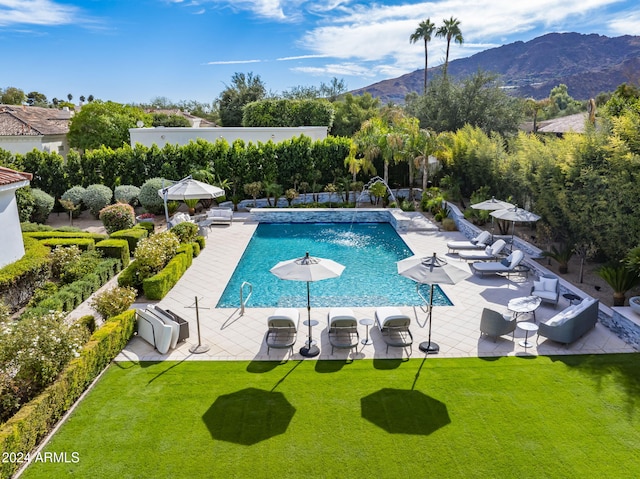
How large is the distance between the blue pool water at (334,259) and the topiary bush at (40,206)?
37.0 feet

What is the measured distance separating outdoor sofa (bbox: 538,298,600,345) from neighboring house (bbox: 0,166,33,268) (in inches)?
596

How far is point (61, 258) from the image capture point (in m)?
14.2

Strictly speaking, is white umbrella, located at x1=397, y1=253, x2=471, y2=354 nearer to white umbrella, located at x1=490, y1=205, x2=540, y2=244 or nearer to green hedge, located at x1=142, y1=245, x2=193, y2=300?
white umbrella, located at x1=490, y1=205, x2=540, y2=244

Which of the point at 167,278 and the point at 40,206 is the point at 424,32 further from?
the point at 167,278

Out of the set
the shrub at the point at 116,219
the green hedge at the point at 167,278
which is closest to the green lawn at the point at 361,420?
the green hedge at the point at 167,278

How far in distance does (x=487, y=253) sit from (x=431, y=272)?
7770 millimetres

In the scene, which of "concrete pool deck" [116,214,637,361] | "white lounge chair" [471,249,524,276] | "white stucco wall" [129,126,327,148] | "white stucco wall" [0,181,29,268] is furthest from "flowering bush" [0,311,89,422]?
"white stucco wall" [129,126,327,148]

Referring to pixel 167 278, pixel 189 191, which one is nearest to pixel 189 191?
pixel 189 191

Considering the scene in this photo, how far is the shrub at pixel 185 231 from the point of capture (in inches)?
707

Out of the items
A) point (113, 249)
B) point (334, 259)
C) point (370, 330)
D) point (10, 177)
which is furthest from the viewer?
point (334, 259)

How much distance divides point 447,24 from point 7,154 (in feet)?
147

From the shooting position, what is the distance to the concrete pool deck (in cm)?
977

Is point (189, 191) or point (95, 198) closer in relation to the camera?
point (189, 191)

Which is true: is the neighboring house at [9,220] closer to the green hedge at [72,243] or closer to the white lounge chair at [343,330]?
the green hedge at [72,243]
